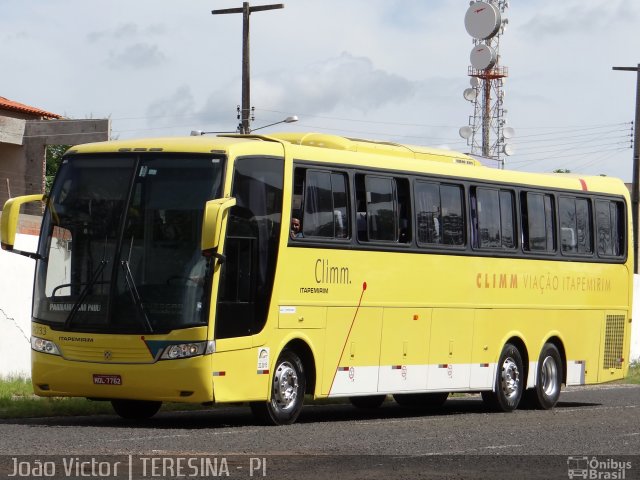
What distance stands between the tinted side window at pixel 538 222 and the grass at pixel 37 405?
5.78 meters

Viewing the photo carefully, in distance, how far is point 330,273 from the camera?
19.4 m

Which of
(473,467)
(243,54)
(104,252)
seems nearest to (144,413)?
(104,252)

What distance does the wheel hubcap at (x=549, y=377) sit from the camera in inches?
958

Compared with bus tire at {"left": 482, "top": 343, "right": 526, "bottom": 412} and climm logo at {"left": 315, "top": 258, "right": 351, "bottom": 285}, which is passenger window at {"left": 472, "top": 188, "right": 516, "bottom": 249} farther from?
climm logo at {"left": 315, "top": 258, "right": 351, "bottom": 285}

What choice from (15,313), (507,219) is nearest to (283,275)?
(507,219)

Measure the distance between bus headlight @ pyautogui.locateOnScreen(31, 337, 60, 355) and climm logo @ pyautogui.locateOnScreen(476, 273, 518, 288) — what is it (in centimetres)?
714

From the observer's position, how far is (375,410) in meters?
23.5

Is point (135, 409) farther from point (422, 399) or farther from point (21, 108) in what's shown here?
point (21, 108)

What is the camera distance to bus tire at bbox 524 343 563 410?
24.2 m

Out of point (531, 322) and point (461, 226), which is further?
point (531, 322)

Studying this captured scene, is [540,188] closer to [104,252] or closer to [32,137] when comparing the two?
[104,252]

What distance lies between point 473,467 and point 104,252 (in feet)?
19.3

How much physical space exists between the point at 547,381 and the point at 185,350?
8.87m

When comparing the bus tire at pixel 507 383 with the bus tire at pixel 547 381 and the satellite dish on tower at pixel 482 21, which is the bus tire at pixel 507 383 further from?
the satellite dish on tower at pixel 482 21
